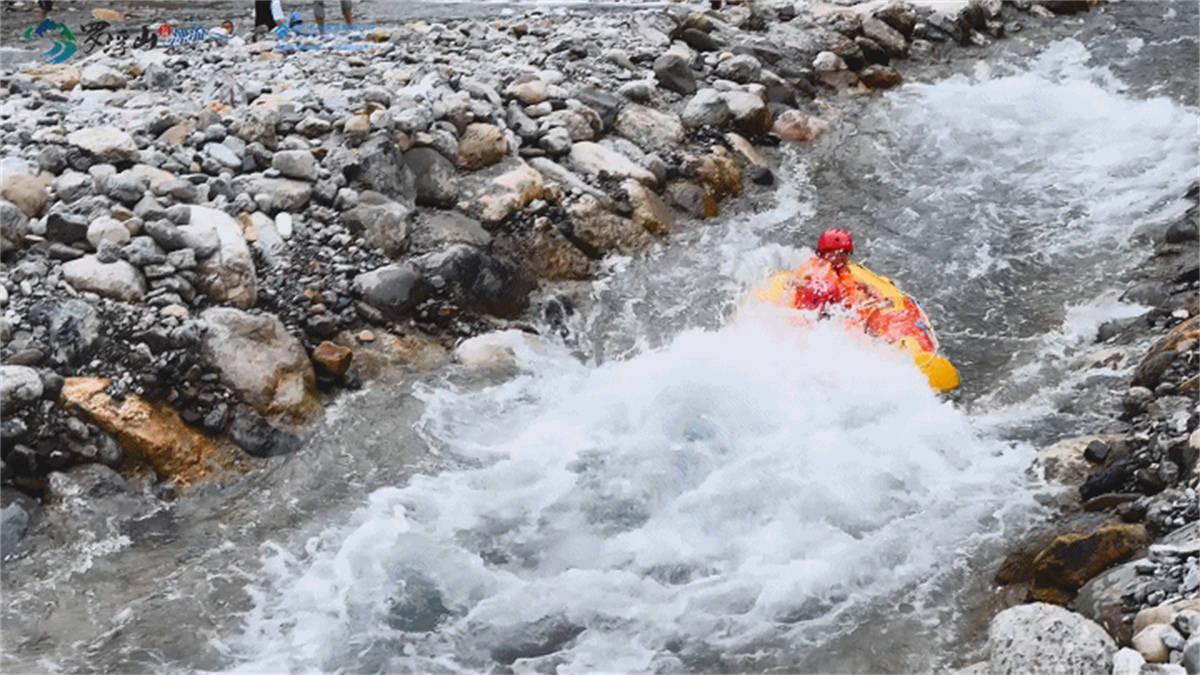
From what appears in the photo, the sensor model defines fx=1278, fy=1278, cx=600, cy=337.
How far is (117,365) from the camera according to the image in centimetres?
645

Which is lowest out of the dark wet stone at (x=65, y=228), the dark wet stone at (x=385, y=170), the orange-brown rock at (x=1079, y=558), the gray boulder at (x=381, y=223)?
the orange-brown rock at (x=1079, y=558)

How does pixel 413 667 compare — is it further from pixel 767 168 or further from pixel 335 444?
pixel 767 168

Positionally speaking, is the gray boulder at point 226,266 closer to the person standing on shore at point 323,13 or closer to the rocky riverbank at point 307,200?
the rocky riverbank at point 307,200

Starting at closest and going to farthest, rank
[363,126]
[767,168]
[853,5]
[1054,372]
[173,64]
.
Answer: [1054,372], [363,126], [173,64], [767,168], [853,5]

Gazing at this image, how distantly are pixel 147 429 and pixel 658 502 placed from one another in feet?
8.33

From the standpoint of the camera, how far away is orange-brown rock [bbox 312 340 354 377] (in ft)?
23.1

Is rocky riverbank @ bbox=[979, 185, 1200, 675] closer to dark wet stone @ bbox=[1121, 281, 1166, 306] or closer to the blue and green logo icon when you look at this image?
dark wet stone @ bbox=[1121, 281, 1166, 306]

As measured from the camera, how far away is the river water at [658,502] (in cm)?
534

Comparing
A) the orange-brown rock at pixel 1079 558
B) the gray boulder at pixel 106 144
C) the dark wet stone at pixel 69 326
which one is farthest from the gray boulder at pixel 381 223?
the orange-brown rock at pixel 1079 558

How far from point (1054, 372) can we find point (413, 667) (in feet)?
14.1

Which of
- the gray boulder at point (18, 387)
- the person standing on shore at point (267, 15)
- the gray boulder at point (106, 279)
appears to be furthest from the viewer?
the person standing on shore at point (267, 15)

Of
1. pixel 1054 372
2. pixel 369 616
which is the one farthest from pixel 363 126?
pixel 1054 372

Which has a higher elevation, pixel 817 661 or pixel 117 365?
pixel 117 365

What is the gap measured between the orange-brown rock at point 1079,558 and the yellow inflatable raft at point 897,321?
6.65ft
